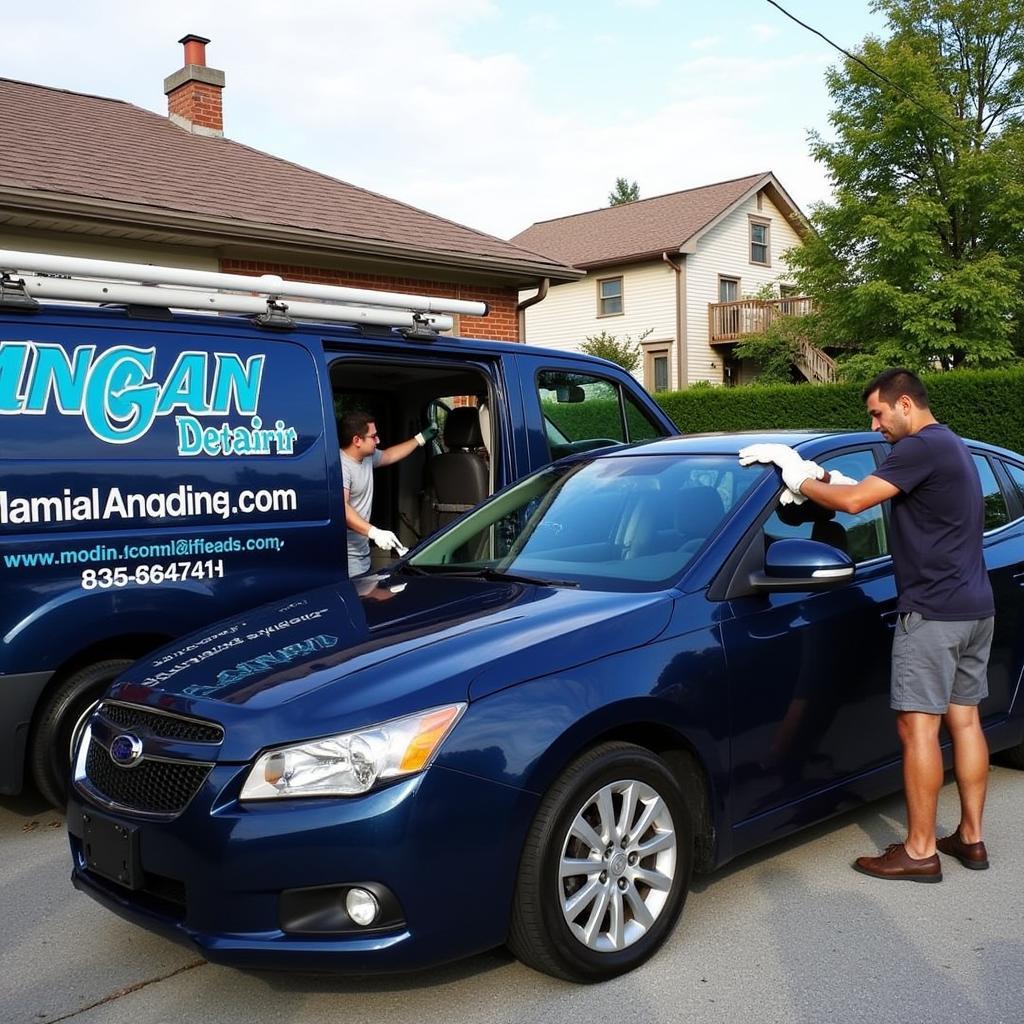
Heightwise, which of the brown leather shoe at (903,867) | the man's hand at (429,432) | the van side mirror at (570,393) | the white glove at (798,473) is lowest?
the brown leather shoe at (903,867)

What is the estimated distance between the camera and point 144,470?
15.9 feet

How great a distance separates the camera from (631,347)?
116 feet

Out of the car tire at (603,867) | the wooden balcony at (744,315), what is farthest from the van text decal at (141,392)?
the wooden balcony at (744,315)

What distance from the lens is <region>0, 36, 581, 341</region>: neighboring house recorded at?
Result: 33.5 ft

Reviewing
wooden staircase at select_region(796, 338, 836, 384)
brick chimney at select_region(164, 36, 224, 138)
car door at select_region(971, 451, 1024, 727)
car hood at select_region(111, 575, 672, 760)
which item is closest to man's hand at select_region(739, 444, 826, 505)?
car hood at select_region(111, 575, 672, 760)

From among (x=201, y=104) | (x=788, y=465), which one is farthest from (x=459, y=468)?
(x=201, y=104)

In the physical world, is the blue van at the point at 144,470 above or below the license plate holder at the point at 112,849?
above

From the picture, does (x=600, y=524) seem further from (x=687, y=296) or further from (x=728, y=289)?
(x=728, y=289)

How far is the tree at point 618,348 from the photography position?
33875 millimetres

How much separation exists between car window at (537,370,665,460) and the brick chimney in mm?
9509

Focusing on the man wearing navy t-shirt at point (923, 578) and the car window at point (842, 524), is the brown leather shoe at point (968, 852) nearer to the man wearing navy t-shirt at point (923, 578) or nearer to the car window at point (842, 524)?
the man wearing navy t-shirt at point (923, 578)

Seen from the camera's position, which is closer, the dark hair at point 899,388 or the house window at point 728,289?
the dark hair at point 899,388

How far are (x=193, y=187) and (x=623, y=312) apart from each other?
1006 inches

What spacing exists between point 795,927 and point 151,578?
286 cm
